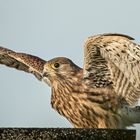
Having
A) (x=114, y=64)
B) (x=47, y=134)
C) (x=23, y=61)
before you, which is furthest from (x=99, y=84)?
(x=47, y=134)

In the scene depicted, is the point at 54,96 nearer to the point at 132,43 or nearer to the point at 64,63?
the point at 64,63

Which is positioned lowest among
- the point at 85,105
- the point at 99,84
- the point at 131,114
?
the point at 131,114

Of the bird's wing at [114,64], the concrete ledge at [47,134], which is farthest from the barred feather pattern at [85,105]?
the concrete ledge at [47,134]

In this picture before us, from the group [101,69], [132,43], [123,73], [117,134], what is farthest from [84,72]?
[117,134]

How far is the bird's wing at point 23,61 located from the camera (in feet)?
27.6

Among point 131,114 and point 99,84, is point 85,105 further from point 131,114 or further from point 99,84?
point 131,114

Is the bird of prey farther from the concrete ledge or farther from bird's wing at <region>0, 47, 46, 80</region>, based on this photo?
the concrete ledge

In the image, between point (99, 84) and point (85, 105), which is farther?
point (99, 84)

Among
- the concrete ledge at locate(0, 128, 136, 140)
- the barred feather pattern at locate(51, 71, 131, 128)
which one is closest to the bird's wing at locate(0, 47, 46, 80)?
the barred feather pattern at locate(51, 71, 131, 128)

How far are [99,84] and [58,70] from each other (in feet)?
1.81

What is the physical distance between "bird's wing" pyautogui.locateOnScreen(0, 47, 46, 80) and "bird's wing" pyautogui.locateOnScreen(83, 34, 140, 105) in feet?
3.24

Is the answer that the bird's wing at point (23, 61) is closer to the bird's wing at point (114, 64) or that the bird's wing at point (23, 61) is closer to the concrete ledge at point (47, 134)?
the bird's wing at point (114, 64)

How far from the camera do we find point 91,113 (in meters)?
7.34

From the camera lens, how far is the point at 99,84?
7.58 metres
